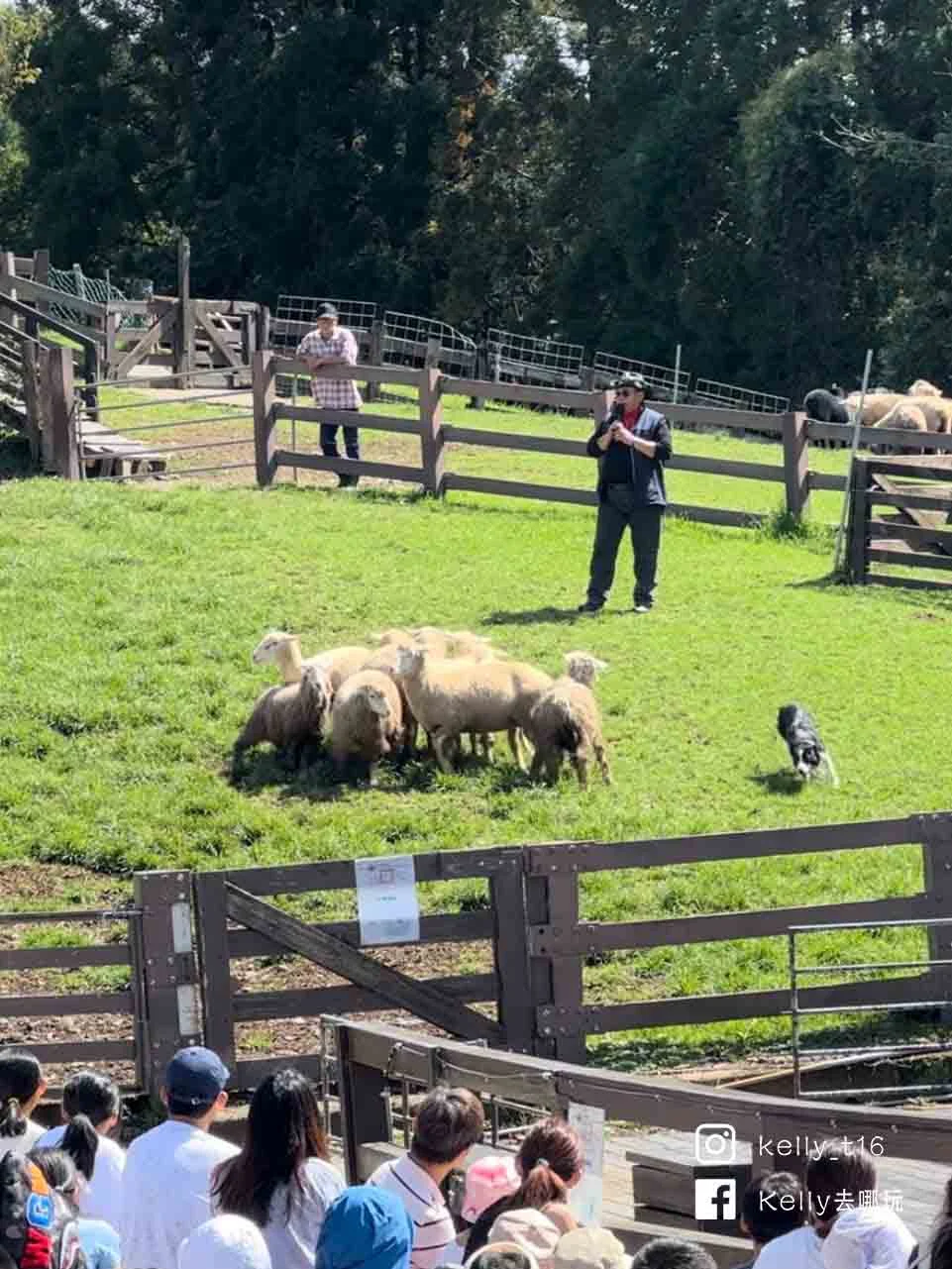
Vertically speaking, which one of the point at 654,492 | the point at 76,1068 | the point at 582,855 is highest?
the point at 654,492

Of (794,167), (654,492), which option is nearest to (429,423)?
(654,492)

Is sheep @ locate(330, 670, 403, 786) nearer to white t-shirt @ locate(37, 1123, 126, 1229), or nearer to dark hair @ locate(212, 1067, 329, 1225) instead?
white t-shirt @ locate(37, 1123, 126, 1229)

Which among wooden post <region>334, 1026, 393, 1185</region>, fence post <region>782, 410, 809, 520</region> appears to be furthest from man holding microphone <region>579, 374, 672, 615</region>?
wooden post <region>334, 1026, 393, 1185</region>

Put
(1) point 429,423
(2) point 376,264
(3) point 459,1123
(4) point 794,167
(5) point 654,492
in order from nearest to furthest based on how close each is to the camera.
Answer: (3) point 459,1123 < (5) point 654,492 < (1) point 429,423 < (4) point 794,167 < (2) point 376,264

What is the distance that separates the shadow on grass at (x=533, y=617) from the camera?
1739cm

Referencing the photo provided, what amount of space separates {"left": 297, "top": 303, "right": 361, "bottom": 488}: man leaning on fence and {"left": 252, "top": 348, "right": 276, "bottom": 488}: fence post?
0.39 meters

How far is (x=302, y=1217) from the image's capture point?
607cm

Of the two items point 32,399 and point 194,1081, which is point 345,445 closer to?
point 32,399

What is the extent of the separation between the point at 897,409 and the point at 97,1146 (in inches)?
934

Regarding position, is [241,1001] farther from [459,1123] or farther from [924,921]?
[459,1123]

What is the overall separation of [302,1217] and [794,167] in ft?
135

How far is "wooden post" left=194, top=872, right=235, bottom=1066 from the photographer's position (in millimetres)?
10586

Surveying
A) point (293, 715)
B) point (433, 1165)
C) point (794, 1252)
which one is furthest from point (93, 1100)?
point (293, 715)

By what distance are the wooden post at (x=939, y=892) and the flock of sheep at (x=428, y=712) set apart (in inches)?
118
